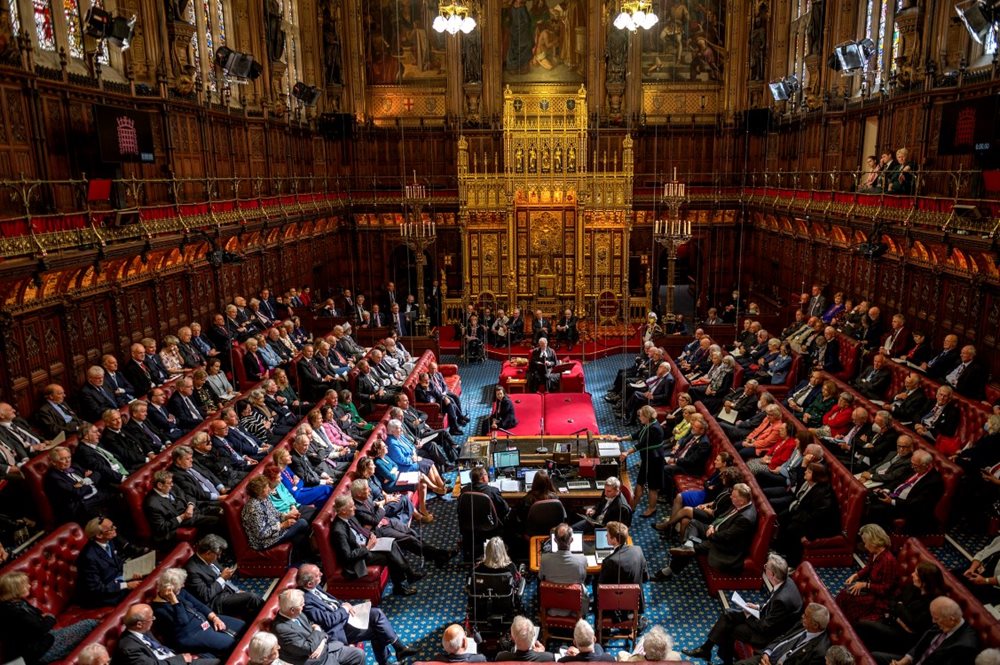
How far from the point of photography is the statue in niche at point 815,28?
1583cm

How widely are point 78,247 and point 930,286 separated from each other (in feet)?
42.6

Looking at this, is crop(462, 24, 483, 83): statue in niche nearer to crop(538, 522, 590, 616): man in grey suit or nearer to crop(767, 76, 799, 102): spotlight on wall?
crop(767, 76, 799, 102): spotlight on wall

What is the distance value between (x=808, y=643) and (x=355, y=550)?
4015 mm

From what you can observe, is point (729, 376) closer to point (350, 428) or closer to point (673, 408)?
point (673, 408)

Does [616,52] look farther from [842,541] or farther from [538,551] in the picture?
[538,551]

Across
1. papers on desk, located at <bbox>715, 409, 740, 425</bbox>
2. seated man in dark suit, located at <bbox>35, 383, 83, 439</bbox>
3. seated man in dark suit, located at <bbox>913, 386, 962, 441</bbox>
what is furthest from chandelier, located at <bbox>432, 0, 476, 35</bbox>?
seated man in dark suit, located at <bbox>913, 386, 962, 441</bbox>

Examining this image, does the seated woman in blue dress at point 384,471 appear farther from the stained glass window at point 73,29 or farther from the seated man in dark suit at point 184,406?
the stained glass window at point 73,29

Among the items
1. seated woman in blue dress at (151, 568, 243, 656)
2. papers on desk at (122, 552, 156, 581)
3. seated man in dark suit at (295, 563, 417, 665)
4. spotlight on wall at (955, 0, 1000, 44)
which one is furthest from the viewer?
spotlight on wall at (955, 0, 1000, 44)

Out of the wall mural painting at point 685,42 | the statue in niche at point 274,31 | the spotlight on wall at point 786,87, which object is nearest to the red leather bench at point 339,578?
the statue in niche at point 274,31

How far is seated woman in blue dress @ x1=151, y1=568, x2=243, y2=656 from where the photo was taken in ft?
16.4

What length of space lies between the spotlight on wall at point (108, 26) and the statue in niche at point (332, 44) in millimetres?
10140

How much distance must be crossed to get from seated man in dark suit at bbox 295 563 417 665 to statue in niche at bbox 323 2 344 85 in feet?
60.3

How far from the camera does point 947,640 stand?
4484mm

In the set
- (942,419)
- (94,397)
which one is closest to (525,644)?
(942,419)
